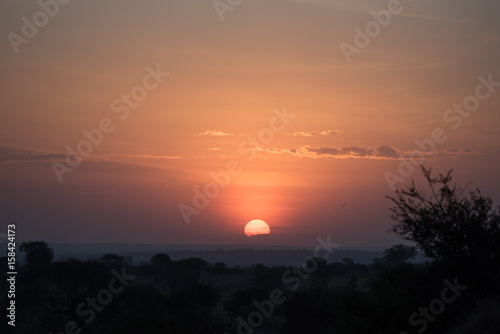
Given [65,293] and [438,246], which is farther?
[65,293]

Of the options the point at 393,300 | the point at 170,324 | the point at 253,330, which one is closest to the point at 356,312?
the point at 393,300

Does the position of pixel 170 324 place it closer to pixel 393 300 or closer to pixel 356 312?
pixel 356 312

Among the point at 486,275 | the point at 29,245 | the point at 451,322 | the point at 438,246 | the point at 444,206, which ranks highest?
the point at 29,245

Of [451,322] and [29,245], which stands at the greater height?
[29,245]

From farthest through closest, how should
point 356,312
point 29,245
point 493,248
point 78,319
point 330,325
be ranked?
point 29,245, point 78,319, point 330,325, point 356,312, point 493,248

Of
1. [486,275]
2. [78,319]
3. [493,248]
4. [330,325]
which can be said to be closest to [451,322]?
[486,275]

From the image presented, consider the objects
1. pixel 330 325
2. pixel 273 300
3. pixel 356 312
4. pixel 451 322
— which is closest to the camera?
pixel 451 322

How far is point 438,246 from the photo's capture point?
22.8 metres

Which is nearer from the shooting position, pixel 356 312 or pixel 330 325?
pixel 356 312

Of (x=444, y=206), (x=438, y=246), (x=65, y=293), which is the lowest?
(x=438, y=246)

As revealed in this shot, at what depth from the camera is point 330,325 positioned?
4266 cm

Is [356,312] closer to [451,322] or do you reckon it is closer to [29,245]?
[451,322]

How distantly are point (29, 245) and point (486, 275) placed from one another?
11299cm

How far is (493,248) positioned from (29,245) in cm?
11260
